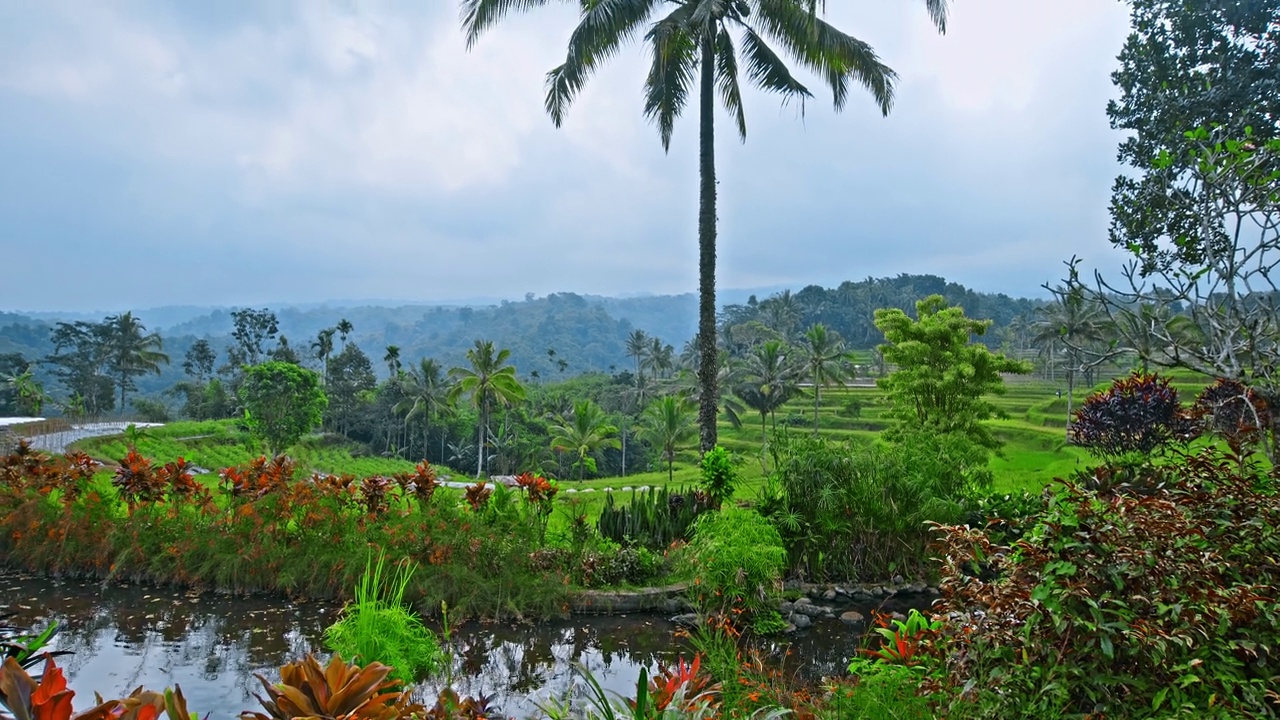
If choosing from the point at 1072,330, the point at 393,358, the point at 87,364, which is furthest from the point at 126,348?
the point at 1072,330

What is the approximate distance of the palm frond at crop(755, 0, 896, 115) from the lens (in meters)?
10.3

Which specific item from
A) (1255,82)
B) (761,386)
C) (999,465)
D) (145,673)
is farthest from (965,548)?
(761,386)

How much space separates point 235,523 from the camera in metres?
7.52

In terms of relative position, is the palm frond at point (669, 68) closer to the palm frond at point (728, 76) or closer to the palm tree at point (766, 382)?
the palm frond at point (728, 76)

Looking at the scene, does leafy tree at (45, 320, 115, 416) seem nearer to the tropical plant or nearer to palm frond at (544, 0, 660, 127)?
palm frond at (544, 0, 660, 127)

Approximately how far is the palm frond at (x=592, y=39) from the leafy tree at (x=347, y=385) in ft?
112

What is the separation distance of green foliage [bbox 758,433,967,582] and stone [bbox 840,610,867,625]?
0.77 metres

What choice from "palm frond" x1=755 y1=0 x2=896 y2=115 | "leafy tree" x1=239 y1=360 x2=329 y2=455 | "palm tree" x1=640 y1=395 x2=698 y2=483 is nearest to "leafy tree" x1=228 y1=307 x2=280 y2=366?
"leafy tree" x1=239 y1=360 x2=329 y2=455

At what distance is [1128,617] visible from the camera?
215cm

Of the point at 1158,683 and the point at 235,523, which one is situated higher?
the point at 1158,683

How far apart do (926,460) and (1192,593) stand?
218 inches

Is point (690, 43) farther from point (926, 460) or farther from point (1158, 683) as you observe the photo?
point (1158, 683)

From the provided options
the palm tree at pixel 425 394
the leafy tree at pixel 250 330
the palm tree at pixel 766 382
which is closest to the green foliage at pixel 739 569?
the palm tree at pixel 766 382

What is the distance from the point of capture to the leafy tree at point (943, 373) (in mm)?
15016
